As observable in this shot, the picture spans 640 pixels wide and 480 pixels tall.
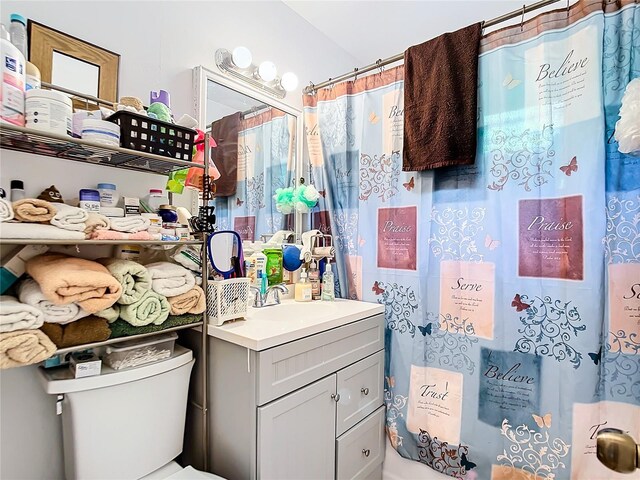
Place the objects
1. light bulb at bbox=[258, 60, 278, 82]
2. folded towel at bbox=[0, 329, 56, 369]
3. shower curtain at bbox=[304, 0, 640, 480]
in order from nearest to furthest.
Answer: folded towel at bbox=[0, 329, 56, 369]
shower curtain at bbox=[304, 0, 640, 480]
light bulb at bbox=[258, 60, 278, 82]

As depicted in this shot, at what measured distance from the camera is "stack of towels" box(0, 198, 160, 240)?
846 millimetres

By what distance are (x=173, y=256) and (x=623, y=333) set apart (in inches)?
62.6

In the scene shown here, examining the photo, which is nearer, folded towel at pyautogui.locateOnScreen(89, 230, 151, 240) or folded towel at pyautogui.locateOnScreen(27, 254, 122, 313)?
folded towel at pyautogui.locateOnScreen(27, 254, 122, 313)

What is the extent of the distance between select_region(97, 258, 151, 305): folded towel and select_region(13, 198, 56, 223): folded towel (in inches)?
8.3

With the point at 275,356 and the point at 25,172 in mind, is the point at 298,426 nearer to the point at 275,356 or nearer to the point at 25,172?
the point at 275,356

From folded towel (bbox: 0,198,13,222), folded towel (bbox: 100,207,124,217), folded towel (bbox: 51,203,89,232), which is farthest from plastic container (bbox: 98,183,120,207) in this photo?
folded towel (bbox: 0,198,13,222)

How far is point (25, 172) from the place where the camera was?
1041 mm

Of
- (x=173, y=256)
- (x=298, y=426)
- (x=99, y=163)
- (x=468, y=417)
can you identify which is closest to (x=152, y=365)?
(x=173, y=256)

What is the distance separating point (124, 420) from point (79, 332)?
0.33 meters

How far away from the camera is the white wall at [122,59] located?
1032 mm

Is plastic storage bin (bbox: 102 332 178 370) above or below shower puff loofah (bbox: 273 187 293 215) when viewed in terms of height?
below

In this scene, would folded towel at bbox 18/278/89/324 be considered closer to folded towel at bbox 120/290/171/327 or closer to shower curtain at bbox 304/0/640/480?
folded towel at bbox 120/290/171/327

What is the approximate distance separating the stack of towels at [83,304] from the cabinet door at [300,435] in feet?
1.43

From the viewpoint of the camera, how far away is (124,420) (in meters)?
1.04
